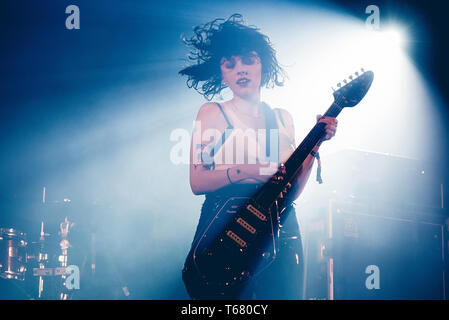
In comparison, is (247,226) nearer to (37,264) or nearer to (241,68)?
(241,68)

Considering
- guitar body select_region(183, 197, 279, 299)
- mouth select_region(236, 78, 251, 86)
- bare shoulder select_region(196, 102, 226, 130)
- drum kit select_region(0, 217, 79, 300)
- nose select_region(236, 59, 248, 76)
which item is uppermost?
nose select_region(236, 59, 248, 76)

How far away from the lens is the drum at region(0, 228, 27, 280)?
397 cm

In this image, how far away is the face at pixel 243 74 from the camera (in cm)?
275

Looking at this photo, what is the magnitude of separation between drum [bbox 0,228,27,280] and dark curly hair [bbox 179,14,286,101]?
2464mm

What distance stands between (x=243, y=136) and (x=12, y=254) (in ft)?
9.77

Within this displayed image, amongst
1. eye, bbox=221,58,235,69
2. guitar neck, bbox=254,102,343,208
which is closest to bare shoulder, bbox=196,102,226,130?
eye, bbox=221,58,235,69

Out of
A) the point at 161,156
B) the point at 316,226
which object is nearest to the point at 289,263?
the point at 316,226

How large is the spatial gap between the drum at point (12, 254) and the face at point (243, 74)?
276cm

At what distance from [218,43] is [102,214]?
2.10 meters

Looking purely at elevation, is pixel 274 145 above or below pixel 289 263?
above

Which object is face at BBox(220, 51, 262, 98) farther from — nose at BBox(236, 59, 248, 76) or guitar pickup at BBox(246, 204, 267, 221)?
guitar pickup at BBox(246, 204, 267, 221)

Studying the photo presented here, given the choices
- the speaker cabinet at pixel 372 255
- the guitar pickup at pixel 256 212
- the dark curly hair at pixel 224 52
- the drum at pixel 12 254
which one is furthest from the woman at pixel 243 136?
the drum at pixel 12 254
